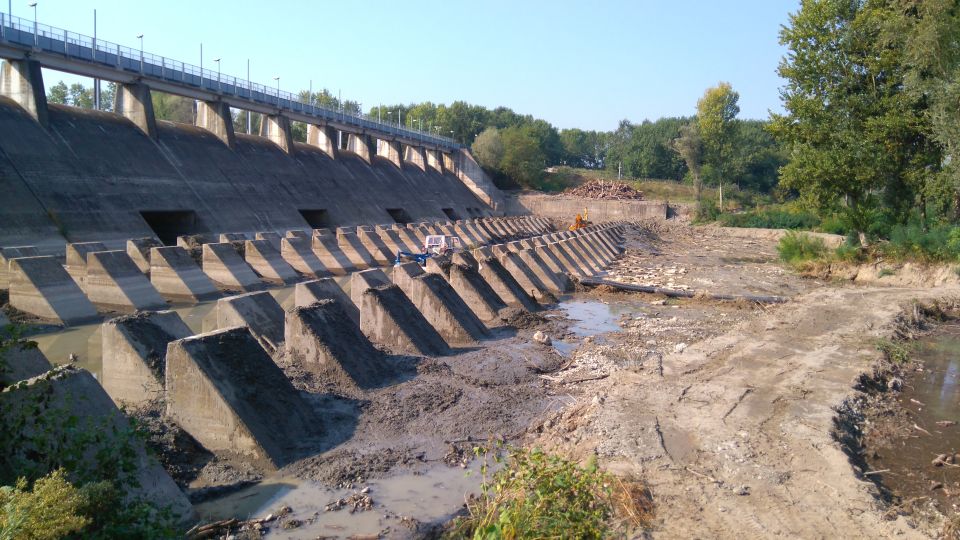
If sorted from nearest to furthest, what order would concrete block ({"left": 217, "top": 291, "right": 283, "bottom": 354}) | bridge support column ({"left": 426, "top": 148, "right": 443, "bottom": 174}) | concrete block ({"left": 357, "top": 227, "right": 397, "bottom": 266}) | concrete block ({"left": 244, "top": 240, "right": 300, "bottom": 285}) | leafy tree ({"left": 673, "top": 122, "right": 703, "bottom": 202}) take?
concrete block ({"left": 217, "top": 291, "right": 283, "bottom": 354})
concrete block ({"left": 244, "top": 240, "right": 300, "bottom": 285})
concrete block ({"left": 357, "top": 227, "right": 397, "bottom": 266})
leafy tree ({"left": 673, "top": 122, "right": 703, "bottom": 202})
bridge support column ({"left": 426, "top": 148, "right": 443, "bottom": 174})

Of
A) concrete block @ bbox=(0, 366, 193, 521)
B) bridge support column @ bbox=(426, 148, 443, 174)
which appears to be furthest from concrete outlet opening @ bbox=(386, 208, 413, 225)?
concrete block @ bbox=(0, 366, 193, 521)

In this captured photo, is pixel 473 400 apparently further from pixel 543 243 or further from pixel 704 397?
pixel 543 243

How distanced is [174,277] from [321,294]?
7282 millimetres

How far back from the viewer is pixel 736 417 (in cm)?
818

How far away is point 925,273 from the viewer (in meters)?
22.2

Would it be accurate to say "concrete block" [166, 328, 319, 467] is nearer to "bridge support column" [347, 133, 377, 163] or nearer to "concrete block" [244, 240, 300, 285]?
"concrete block" [244, 240, 300, 285]

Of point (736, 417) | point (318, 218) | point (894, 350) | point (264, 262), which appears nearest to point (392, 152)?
point (318, 218)

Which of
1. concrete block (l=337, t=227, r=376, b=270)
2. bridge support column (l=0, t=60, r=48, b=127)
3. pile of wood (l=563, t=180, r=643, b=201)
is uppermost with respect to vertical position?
bridge support column (l=0, t=60, r=48, b=127)

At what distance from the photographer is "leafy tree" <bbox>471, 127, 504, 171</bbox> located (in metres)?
71.3

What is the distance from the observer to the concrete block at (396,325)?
11953mm

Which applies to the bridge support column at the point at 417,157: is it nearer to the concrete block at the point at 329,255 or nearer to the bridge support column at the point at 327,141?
the bridge support column at the point at 327,141

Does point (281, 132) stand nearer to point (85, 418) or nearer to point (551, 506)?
point (85, 418)

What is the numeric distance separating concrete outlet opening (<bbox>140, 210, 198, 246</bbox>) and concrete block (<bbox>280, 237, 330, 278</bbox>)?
786cm

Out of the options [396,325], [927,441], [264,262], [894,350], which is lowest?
[927,441]
